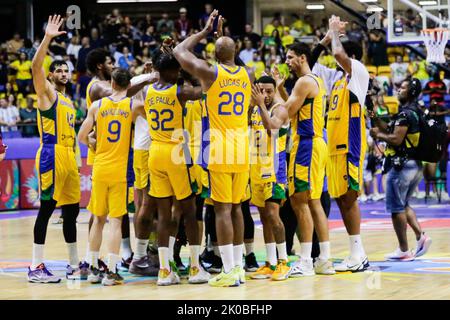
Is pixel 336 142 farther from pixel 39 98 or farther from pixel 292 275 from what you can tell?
pixel 39 98

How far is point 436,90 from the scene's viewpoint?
66.3 feet

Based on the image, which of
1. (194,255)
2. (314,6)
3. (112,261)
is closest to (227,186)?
(194,255)

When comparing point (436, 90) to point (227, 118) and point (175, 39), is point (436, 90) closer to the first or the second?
point (175, 39)

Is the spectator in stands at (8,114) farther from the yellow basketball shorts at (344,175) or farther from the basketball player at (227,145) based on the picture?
the basketball player at (227,145)

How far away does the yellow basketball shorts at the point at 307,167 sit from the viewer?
8.81 metres

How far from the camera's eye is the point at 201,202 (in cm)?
938

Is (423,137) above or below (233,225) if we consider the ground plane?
above

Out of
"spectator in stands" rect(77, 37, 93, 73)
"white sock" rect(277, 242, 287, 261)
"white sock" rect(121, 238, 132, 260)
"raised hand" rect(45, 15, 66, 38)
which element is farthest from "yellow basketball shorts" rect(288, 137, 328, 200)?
"spectator in stands" rect(77, 37, 93, 73)

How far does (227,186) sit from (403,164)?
2981mm

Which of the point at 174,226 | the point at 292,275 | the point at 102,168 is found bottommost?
the point at 292,275

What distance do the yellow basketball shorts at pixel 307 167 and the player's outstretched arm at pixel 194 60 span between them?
1382mm

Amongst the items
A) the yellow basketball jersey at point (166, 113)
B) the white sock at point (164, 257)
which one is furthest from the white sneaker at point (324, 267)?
the yellow basketball jersey at point (166, 113)
